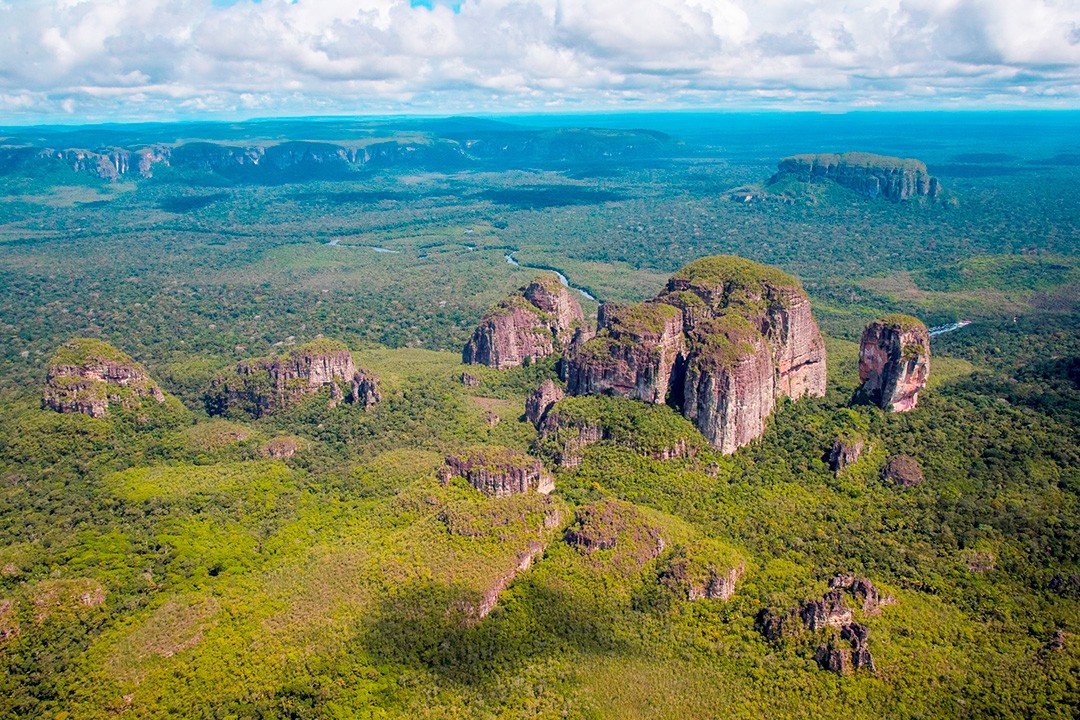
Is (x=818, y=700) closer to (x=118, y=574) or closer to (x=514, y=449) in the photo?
(x=514, y=449)

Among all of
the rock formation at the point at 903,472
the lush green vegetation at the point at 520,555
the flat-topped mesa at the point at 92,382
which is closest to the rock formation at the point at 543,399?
the lush green vegetation at the point at 520,555

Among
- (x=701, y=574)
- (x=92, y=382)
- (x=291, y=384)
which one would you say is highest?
(x=92, y=382)

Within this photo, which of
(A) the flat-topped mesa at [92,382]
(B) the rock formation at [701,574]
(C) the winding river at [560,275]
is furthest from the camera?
(C) the winding river at [560,275]

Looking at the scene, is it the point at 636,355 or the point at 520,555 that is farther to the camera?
the point at 636,355

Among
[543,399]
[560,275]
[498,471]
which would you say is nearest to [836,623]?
[498,471]

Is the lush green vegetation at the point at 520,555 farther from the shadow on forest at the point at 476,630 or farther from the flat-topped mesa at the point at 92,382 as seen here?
the flat-topped mesa at the point at 92,382

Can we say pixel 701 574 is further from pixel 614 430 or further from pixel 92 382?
pixel 92 382

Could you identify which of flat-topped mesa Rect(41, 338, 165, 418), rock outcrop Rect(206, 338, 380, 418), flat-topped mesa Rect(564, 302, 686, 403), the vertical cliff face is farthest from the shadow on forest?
flat-topped mesa Rect(41, 338, 165, 418)
